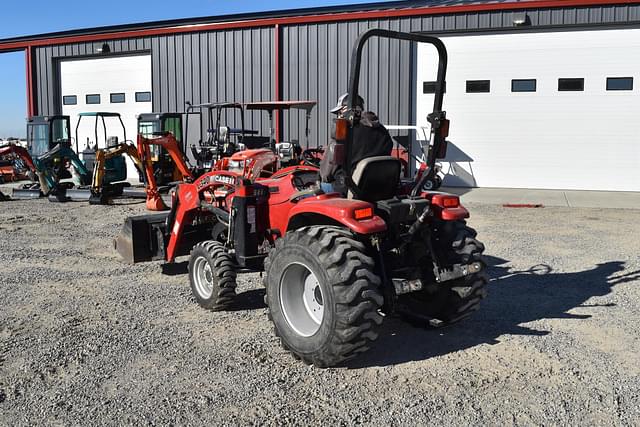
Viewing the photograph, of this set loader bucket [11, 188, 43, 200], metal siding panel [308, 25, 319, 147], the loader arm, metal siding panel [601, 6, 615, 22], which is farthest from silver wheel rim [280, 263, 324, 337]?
metal siding panel [601, 6, 615, 22]

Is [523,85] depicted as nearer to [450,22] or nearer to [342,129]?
[450,22]

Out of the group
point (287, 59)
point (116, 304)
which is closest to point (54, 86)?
point (287, 59)

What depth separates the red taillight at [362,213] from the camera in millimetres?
4039

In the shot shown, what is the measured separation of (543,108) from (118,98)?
43.2 feet

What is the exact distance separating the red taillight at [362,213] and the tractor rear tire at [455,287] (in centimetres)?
79

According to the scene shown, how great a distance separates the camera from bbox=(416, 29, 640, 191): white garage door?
15.2 metres

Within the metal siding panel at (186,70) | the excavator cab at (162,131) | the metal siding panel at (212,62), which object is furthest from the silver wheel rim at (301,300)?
the metal siding panel at (186,70)

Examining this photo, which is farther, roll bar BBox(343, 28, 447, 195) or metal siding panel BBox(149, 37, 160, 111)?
metal siding panel BBox(149, 37, 160, 111)

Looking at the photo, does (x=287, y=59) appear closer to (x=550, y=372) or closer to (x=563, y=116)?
(x=563, y=116)

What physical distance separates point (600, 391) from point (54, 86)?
2096cm

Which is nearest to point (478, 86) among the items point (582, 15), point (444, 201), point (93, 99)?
point (582, 15)

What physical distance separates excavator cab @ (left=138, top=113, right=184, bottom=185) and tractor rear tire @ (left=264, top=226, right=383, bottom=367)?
→ 11.0 meters

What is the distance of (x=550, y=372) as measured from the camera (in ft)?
13.3

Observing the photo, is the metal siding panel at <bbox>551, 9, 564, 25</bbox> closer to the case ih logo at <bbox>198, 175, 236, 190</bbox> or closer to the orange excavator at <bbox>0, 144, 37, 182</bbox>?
the case ih logo at <bbox>198, 175, 236, 190</bbox>
